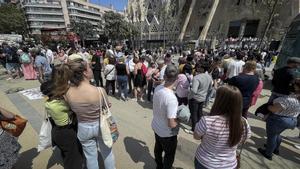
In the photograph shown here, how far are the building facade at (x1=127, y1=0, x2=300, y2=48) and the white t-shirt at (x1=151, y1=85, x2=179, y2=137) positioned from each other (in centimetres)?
2880

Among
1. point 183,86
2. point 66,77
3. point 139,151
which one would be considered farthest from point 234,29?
point 66,77

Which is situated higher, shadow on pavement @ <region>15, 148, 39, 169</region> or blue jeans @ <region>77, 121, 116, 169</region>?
blue jeans @ <region>77, 121, 116, 169</region>

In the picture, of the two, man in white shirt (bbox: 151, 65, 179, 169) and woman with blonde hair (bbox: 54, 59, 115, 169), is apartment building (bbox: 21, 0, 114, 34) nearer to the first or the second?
woman with blonde hair (bbox: 54, 59, 115, 169)

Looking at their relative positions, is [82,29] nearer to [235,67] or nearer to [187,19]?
[187,19]

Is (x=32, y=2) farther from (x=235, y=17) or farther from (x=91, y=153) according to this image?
(x=91, y=153)

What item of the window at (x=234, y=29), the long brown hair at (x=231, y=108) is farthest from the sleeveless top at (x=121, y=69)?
the window at (x=234, y=29)

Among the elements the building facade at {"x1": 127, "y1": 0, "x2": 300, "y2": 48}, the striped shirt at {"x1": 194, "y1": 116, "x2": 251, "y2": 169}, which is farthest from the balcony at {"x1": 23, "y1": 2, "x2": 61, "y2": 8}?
the striped shirt at {"x1": 194, "y1": 116, "x2": 251, "y2": 169}

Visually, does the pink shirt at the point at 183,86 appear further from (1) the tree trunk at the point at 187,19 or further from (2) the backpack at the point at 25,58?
(1) the tree trunk at the point at 187,19

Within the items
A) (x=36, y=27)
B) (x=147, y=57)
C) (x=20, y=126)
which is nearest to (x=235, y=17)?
(x=147, y=57)

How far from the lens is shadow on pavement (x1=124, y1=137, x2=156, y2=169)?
379cm

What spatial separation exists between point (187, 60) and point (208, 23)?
36.0 metres

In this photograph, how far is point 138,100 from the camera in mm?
7797

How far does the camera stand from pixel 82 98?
238cm

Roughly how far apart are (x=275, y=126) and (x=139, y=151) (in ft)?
8.55
